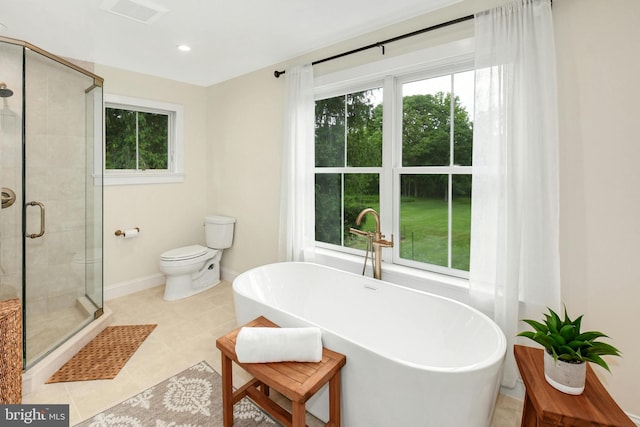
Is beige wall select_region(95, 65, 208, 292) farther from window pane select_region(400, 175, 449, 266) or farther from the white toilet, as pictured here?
window pane select_region(400, 175, 449, 266)

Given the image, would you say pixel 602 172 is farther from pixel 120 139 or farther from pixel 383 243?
pixel 120 139

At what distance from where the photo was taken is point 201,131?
4055 mm

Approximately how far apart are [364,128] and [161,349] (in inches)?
94.3

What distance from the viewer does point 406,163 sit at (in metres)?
2.52

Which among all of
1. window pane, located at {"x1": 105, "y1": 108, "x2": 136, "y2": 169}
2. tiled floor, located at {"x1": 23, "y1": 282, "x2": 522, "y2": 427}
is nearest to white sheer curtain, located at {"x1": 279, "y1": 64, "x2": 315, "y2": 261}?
tiled floor, located at {"x1": 23, "y1": 282, "x2": 522, "y2": 427}

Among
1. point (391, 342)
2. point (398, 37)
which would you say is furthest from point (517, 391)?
point (398, 37)

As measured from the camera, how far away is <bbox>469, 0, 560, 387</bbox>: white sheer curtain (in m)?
1.76

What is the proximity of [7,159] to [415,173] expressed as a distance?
2723 mm

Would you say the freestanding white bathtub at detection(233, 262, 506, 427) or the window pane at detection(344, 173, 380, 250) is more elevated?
the window pane at detection(344, 173, 380, 250)

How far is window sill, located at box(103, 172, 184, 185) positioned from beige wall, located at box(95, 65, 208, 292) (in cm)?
5

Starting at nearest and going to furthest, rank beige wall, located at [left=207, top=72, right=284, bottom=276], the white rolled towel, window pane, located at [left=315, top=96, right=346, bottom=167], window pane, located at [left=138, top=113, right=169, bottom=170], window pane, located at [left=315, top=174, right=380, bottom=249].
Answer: the white rolled towel
window pane, located at [left=315, top=174, right=380, bottom=249]
window pane, located at [left=315, top=96, right=346, bottom=167]
beige wall, located at [left=207, top=72, right=284, bottom=276]
window pane, located at [left=138, top=113, right=169, bottom=170]

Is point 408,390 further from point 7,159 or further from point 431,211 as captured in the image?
point 7,159

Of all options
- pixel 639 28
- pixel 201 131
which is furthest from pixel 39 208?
pixel 639 28

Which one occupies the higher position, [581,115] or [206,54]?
Answer: [206,54]
